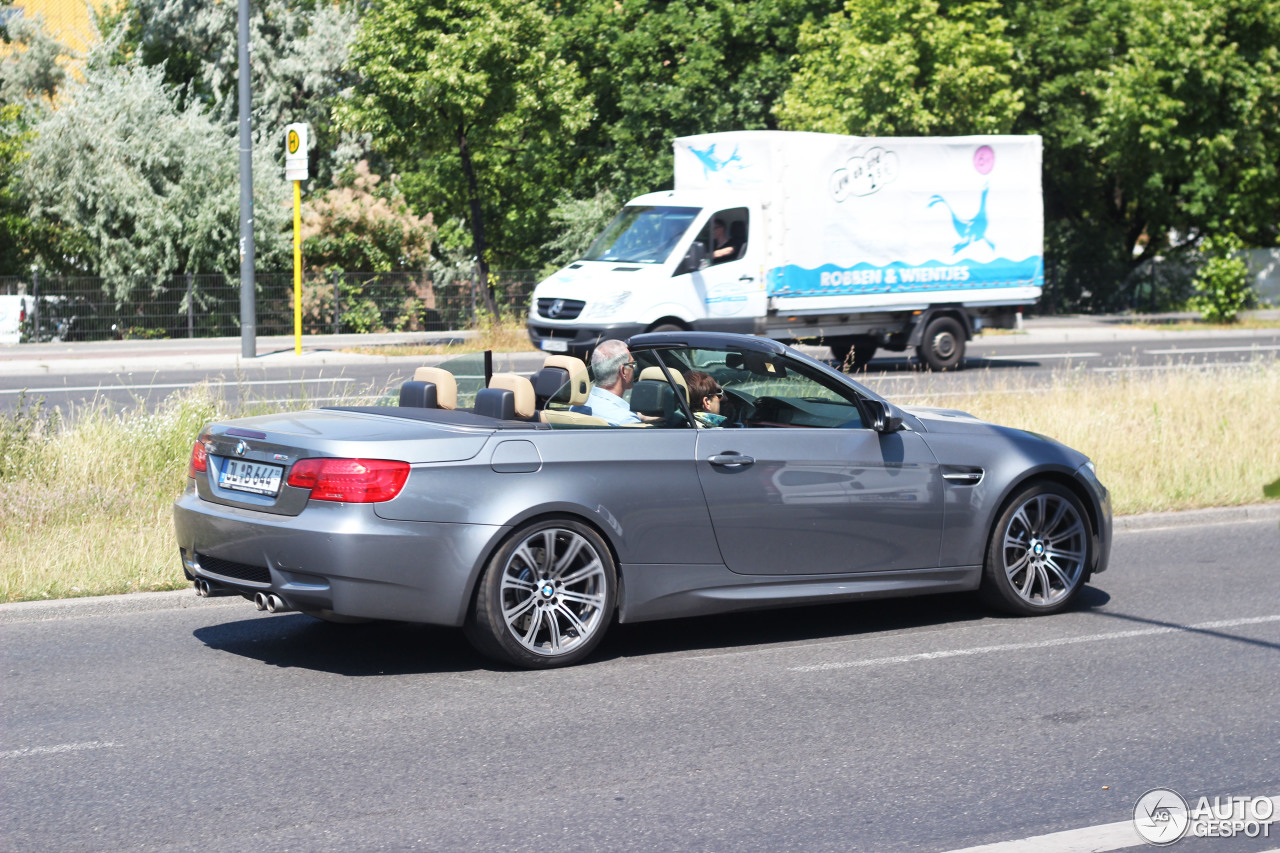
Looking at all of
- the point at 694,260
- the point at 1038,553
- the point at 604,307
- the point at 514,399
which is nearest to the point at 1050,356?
the point at 694,260

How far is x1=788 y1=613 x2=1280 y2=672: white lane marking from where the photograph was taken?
21.1 feet

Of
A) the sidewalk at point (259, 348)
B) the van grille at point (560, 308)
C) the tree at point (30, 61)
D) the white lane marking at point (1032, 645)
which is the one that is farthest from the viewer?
the tree at point (30, 61)

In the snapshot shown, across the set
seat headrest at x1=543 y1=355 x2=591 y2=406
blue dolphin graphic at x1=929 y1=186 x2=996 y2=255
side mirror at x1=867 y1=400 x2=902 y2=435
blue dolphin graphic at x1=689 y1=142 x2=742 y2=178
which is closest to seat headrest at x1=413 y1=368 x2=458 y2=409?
seat headrest at x1=543 y1=355 x2=591 y2=406

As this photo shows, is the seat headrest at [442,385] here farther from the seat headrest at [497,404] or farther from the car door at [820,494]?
the car door at [820,494]

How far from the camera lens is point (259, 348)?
1020 inches

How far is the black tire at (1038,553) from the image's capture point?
23.6 feet

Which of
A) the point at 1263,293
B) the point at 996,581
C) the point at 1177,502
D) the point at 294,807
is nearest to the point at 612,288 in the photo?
the point at 1177,502

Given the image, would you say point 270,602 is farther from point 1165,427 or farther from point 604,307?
point 604,307

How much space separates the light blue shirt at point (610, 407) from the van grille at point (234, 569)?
1744 millimetres

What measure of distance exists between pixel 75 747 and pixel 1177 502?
27.0 feet

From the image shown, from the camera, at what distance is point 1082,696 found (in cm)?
588

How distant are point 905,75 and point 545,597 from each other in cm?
2502

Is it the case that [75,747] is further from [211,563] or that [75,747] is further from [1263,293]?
[1263,293]

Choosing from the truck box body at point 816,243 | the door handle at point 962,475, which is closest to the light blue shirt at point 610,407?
the door handle at point 962,475
